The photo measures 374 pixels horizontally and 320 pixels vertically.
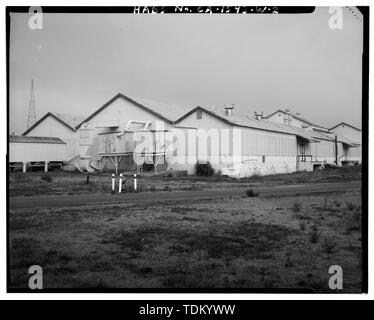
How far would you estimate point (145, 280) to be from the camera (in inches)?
183

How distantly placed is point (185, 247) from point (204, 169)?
47.5ft

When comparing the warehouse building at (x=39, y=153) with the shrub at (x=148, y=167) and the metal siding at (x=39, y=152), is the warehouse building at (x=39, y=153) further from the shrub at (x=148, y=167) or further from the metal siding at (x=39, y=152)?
the shrub at (x=148, y=167)

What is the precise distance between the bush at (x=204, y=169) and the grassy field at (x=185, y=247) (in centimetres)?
1048

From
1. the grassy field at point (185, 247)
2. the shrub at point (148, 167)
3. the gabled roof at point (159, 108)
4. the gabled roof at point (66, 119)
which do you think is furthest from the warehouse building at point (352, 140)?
the gabled roof at point (66, 119)

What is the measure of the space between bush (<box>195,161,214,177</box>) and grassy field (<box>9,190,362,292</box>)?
10.5 m

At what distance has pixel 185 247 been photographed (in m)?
6.02

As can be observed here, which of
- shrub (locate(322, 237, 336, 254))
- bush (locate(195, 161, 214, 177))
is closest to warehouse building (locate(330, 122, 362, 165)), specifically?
shrub (locate(322, 237, 336, 254))

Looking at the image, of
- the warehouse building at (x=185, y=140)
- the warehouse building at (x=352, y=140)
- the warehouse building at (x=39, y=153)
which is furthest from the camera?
the warehouse building at (x=39, y=153)

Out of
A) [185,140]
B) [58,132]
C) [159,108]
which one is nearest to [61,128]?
[58,132]

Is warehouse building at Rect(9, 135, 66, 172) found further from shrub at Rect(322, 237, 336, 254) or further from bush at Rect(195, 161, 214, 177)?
shrub at Rect(322, 237, 336, 254)

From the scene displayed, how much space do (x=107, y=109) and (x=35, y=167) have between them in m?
7.33

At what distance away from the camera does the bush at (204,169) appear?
20141 mm
